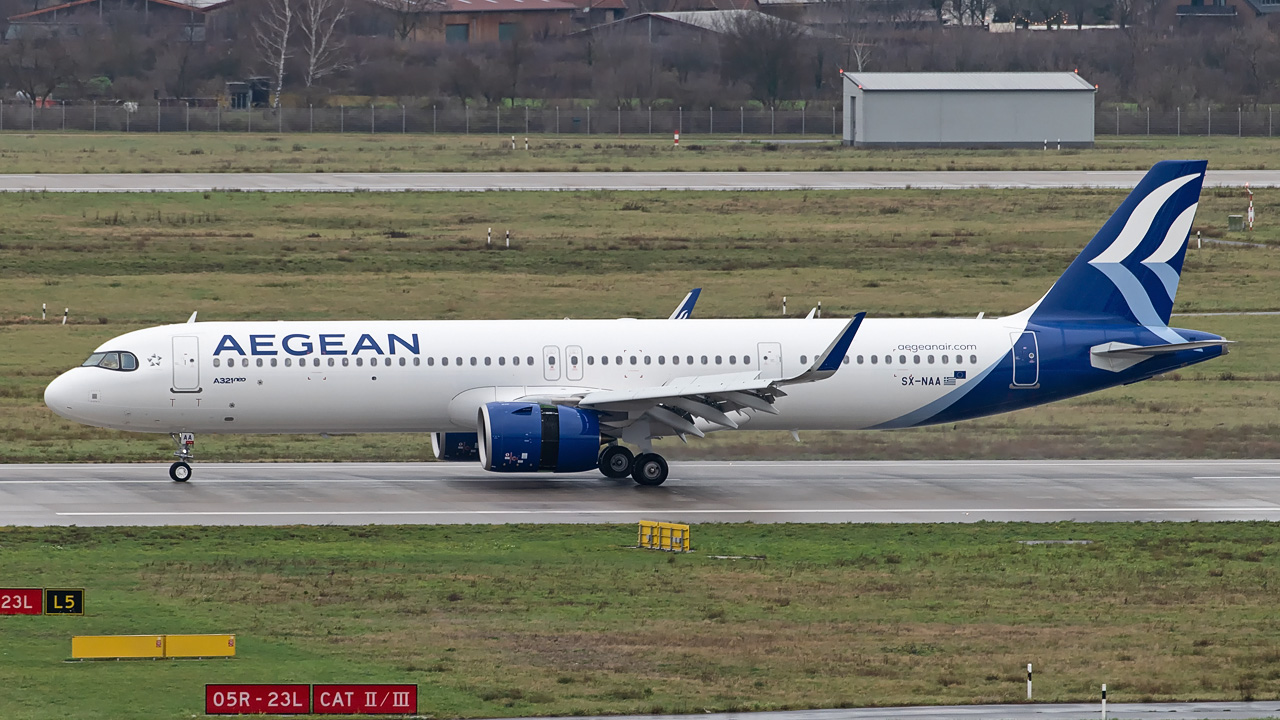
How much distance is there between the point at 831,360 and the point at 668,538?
6.72m

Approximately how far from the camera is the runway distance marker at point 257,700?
2095cm

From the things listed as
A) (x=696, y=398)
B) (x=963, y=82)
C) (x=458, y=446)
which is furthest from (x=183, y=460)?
(x=963, y=82)

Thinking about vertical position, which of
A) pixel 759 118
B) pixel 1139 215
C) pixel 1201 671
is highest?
pixel 759 118

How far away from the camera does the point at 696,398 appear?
1545 inches

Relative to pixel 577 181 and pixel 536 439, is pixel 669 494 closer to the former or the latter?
pixel 536 439

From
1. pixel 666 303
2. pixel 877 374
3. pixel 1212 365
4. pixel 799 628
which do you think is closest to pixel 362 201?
pixel 666 303

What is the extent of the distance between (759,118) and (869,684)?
372ft

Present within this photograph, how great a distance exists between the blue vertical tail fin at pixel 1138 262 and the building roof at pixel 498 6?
439 feet

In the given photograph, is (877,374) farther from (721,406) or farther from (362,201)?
(362,201)

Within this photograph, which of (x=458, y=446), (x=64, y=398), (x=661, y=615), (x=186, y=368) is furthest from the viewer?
(x=458, y=446)

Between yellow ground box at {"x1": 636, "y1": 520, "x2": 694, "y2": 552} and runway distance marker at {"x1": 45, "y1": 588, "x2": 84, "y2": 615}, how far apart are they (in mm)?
10486

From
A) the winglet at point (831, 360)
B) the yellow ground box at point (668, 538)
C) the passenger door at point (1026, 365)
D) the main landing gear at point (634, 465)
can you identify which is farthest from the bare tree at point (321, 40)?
the yellow ground box at point (668, 538)

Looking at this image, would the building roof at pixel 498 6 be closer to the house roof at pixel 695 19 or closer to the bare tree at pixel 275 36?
the house roof at pixel 695 19

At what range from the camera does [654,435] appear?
40.9 meters
